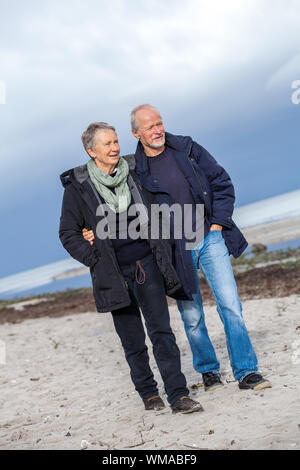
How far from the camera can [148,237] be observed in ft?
13.9

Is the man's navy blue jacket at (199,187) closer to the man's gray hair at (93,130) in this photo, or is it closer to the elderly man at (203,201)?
the elderly man at (203,201)

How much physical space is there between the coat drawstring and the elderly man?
35cm

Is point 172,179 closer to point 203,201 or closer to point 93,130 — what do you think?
point 203,201

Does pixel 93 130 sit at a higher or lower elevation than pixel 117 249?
higher

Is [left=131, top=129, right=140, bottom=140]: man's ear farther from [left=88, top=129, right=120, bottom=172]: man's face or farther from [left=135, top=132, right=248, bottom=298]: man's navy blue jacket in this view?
[left=88, top=129, right=120, bottom=172]: man's face

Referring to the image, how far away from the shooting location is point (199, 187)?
4492 mm

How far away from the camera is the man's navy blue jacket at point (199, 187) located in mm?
4445

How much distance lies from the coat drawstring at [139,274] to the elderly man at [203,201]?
35 cm

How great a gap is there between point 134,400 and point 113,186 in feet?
7.72

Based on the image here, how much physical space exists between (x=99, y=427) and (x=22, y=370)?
13.9ft

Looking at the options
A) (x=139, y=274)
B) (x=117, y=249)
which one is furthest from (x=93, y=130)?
(x=139, y=274)

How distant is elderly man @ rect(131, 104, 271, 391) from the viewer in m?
4.43

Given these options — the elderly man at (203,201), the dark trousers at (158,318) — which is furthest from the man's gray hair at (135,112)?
the dark trousers at (158,318)

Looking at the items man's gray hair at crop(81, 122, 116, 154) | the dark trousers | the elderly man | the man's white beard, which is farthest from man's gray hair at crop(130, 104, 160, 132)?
the dark trousers
